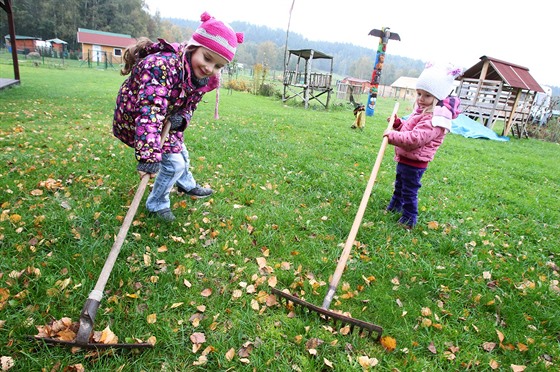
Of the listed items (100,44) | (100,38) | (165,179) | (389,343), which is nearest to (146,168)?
(165,179)

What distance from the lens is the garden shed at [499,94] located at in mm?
15523

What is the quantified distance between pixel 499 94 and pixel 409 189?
50.1ft

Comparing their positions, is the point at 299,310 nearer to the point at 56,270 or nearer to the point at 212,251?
the point at 212,251

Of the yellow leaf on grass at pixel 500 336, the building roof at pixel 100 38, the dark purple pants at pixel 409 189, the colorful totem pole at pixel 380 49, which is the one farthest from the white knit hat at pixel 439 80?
the building roof at pixel 100 38

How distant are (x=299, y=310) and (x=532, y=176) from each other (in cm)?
747

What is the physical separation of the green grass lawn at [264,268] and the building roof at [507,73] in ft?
40.7

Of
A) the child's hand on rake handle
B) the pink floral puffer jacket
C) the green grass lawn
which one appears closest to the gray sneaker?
the green grass lawn

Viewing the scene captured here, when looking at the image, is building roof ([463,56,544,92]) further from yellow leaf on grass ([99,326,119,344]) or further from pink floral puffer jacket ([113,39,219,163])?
yellow leaf on grass ([99,326,119,344])

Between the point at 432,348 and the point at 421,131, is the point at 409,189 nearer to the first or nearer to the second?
the point at 421,131

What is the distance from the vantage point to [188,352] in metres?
2.17

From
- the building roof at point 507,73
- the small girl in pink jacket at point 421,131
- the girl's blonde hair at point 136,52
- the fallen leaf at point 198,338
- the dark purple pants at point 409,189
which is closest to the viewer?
the fallen leaf at point 198,338

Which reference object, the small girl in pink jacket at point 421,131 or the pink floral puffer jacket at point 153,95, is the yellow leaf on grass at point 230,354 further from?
the small girl in pink jacket at point 421,131

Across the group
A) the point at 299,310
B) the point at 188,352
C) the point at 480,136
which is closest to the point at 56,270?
the point at 188,352

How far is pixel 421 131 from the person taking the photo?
11.7 ft
